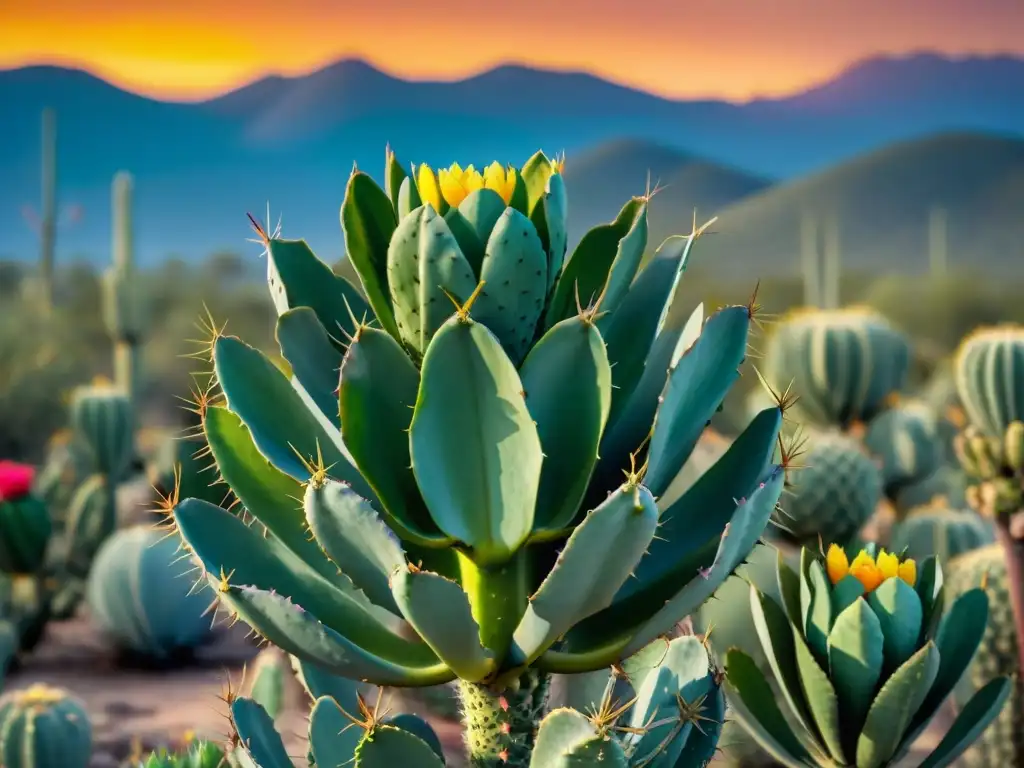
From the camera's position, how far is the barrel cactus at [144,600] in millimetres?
6484

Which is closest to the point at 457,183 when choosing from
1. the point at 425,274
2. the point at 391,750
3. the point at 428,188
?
the point at 428,188

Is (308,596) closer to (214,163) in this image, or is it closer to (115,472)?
(115,472)

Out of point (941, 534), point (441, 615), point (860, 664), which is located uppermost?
point (441, 615)

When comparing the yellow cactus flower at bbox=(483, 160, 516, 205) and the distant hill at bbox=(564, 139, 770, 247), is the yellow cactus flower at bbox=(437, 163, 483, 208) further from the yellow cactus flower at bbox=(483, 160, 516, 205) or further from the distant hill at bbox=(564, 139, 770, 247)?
the distant hill at bbox=(564, 139, 770, 247)

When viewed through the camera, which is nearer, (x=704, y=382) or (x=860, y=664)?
(x=704, y=382)

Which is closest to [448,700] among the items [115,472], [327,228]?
[115,472]

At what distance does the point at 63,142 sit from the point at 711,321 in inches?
2520

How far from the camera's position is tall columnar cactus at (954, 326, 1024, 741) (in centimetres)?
279

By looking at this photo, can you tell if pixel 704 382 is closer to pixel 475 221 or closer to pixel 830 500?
pixel 475 221

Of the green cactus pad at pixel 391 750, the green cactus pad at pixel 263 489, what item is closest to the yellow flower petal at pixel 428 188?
the green cactus pad at pixel 263 489

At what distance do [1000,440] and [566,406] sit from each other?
2128mm

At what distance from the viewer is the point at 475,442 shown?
53.5 inches

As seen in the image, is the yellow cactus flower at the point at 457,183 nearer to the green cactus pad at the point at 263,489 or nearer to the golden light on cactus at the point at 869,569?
the green cactus pad at the point at 263,489

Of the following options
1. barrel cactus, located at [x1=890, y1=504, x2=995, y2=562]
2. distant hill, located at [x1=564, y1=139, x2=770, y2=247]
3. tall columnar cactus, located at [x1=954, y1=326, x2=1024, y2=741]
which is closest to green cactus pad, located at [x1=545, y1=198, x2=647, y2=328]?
tall columnar cactus, located at [x1=954, y1=326, x2=1024, y2=741]
